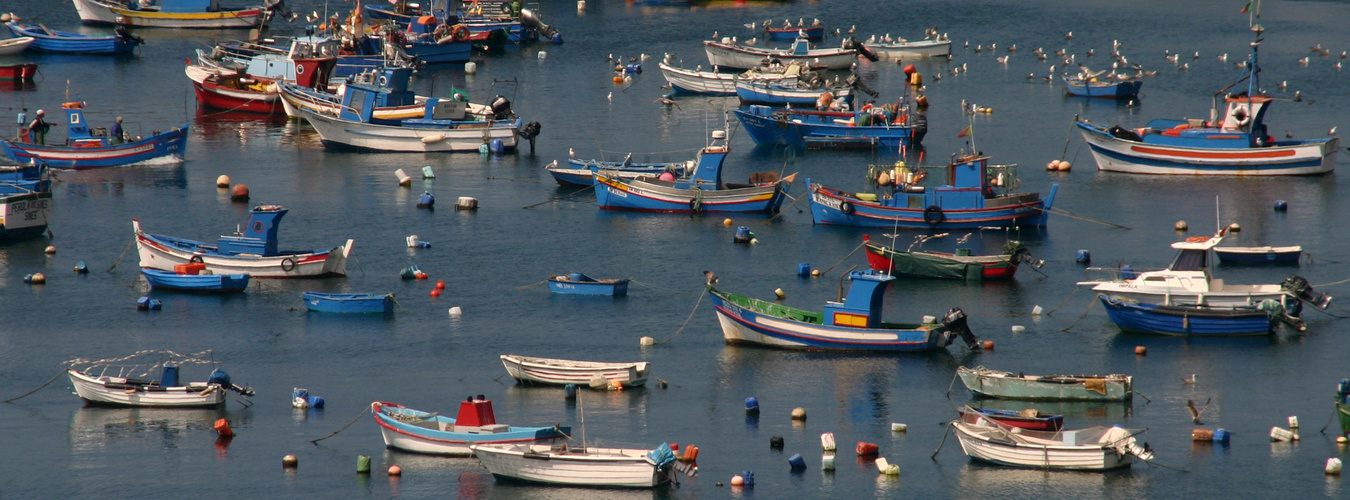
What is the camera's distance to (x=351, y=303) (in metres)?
49.3

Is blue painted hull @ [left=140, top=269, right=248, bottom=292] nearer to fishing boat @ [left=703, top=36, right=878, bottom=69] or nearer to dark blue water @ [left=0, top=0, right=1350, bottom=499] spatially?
dark blue water @ [left=0, top=0, right=1350, bottom=499]

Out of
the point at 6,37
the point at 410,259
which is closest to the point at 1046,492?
the point at 410,259

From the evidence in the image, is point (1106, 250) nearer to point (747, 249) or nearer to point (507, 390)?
point (747, 249)

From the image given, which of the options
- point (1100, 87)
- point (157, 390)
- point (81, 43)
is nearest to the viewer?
point (157, 390)

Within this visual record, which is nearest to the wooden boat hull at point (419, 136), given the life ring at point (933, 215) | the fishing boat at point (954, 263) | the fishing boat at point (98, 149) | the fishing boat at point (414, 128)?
the fishing boat at point (414, 128)

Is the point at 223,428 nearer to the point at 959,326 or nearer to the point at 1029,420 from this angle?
the point at 1029,420

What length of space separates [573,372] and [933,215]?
74.2 feet

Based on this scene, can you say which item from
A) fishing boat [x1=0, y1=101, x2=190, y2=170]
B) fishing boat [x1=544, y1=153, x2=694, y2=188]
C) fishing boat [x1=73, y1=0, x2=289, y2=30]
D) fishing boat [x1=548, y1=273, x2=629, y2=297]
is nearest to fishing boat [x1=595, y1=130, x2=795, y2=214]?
fishing boat [x1=544, y1=153, x2=694, y2=188]

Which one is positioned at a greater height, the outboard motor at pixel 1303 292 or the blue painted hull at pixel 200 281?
the outboard motor at pixel 1303 292

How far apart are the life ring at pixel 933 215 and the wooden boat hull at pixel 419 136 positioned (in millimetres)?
24987

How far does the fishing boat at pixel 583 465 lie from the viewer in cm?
3441

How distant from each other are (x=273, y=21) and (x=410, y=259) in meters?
74.3

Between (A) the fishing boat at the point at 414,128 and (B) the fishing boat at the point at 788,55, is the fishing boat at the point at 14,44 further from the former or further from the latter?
(B) the fishing boat at the point at 788,55

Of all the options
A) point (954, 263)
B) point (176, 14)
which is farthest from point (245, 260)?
point (176, 14)
